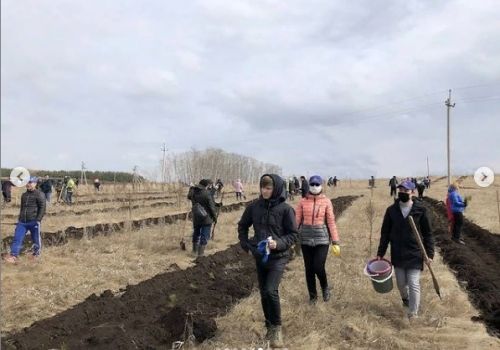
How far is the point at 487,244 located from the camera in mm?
14094

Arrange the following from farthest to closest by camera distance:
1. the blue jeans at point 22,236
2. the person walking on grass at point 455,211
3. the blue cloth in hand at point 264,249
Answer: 1. the person walking on grass at point 455,211
2. the blue jeans at point 22,236
3. the blue cloth in hand at point 264,249

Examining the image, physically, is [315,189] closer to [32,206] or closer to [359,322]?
[359,322]

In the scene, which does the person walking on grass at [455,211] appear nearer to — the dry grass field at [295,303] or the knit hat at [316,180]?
the dry grass field at [295,303]

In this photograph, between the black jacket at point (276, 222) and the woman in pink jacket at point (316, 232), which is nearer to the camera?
the black jacket at point (276, 222)

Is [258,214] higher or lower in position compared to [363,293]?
higher

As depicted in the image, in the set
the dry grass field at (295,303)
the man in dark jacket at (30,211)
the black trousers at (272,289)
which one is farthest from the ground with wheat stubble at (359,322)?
the man in dark jacket at (30,211)

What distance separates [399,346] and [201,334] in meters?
1.94

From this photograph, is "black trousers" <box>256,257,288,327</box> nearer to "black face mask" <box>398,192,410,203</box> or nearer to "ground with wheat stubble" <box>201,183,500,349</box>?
"ground with wheat stubble" <box>201,183,500,349</box>

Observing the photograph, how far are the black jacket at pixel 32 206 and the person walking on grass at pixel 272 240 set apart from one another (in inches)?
244

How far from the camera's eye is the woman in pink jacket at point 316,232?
Result: 22.3 ft

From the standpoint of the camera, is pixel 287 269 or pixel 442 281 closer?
pixel 442 281

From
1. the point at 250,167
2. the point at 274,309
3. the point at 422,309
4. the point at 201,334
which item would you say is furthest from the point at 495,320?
the point at 250,167

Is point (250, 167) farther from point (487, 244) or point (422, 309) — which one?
point (422, 309)

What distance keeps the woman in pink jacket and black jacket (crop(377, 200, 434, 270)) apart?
77 centimetres
